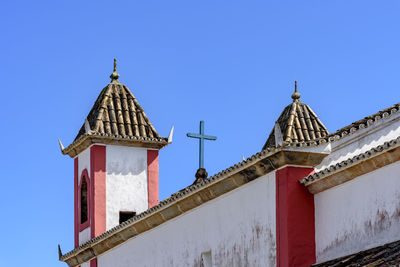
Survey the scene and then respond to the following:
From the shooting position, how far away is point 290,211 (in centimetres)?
1642

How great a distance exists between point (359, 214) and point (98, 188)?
10025 mm

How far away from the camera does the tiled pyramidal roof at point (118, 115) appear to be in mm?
24766

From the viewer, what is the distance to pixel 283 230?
645 inches

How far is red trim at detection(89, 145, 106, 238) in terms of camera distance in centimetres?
2423

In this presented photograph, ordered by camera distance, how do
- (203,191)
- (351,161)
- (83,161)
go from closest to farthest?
(351,161), (203,191), (83,161)

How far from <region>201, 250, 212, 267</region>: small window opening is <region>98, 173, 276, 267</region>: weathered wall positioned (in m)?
0.07

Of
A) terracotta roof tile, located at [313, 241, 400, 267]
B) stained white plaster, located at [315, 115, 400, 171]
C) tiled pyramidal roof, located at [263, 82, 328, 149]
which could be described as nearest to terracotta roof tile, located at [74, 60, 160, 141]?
tiled pyramidal roof, located at [263, 82, 328, 149]

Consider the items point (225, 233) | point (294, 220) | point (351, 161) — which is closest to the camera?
point (351, 161)

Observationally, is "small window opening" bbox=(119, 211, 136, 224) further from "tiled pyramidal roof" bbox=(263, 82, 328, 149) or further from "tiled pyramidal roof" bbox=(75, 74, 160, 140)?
"tiled pyramidal roof" bbox=(263, 82, 328, 149)

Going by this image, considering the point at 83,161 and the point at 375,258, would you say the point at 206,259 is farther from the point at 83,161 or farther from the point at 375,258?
the point at 83,161

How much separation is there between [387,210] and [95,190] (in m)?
10.6

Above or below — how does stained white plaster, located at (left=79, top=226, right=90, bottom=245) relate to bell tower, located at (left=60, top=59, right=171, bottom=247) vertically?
below

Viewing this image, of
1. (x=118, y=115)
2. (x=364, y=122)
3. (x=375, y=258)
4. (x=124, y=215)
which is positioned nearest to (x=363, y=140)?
(x=364, y=122)

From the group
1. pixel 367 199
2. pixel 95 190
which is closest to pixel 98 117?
pixel 95 190
